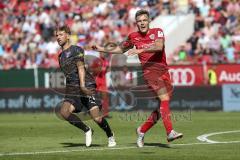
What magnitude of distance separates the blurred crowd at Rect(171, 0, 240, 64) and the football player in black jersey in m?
15.2

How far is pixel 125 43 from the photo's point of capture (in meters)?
14.6

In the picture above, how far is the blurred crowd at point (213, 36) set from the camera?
30.0 m

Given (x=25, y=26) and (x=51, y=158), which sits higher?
(x=25, y=26)

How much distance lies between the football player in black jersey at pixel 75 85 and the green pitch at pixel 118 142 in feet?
1.86

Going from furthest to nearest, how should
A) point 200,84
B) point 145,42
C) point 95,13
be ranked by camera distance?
point 95,13 < point 200,84 < point 145,42

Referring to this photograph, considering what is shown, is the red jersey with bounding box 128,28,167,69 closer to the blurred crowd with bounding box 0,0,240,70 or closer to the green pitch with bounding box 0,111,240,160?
the green pitch with bounding box 0,111,240,160

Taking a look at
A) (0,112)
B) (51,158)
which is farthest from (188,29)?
(51,158)

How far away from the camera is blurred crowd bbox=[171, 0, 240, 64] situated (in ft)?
98.3

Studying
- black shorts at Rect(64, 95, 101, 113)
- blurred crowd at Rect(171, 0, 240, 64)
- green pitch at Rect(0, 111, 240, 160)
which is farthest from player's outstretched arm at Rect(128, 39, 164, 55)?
blurred crowd at Rect(171, 0, 240, 64)

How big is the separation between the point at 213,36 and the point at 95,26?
6.07 meters

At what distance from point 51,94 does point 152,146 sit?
16.0m

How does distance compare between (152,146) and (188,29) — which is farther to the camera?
(188,29)

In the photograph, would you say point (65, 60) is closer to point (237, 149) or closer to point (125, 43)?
point (125, 43)

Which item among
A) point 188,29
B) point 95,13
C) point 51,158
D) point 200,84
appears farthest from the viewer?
point 95,13
